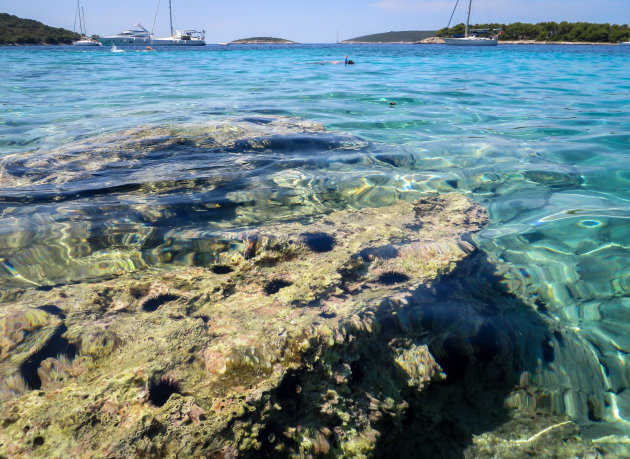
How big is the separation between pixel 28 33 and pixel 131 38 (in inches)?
984

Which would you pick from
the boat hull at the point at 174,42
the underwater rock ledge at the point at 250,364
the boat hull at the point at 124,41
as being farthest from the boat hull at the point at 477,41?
the underwater rock ledge at the point at 250,364

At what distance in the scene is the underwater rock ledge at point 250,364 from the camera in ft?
3.53

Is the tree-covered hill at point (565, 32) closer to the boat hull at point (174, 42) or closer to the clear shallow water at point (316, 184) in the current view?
the boat hull at point (174, 42)

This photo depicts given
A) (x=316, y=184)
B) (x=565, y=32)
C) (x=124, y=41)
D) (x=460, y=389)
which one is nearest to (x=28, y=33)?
(x=124, y=41)

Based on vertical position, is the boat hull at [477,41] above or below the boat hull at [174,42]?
below

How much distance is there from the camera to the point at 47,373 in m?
1.23

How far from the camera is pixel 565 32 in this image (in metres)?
83.8

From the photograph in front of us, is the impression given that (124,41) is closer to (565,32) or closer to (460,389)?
(460,389)

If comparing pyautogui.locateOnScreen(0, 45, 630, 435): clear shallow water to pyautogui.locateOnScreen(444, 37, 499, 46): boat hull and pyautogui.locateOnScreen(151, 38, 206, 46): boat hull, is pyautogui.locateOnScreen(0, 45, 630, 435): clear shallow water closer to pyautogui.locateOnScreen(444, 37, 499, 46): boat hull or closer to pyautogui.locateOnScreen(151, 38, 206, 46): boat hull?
pyautogui.locateOnScreen(444, 37, 499, 46): boat hull

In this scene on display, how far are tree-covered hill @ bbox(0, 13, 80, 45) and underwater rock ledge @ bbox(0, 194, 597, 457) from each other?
92.5 m

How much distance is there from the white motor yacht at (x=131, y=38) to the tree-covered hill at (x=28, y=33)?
1470 cm

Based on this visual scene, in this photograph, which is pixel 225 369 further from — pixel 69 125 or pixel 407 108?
pixel 407 108

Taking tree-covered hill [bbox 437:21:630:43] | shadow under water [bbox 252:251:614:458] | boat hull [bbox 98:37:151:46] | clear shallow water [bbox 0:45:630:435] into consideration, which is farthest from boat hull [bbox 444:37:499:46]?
Answer: shadow under water [bbox 252:251:614:458]

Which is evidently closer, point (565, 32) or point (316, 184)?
point (316, 184)
